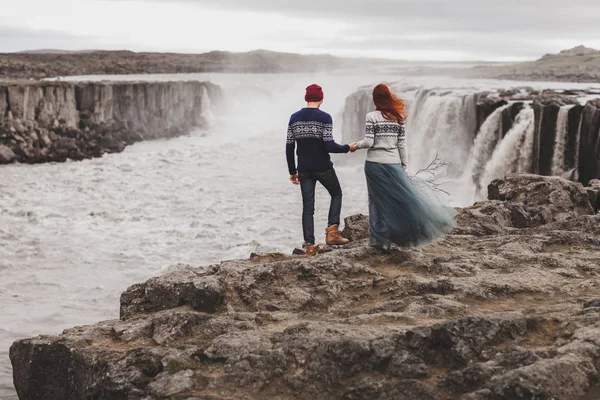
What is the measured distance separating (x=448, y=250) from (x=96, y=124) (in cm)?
3584

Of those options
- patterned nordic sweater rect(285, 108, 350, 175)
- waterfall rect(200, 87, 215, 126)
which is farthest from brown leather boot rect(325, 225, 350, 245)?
waterfall rect(200, 87, 215, 126)

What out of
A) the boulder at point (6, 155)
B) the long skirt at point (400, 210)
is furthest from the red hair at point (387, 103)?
the boulder at point (6, 155)

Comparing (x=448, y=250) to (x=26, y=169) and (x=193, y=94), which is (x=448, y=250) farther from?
(x=193, y=94)

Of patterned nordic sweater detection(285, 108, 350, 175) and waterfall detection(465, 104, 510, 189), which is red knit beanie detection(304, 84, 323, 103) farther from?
waterfall detection(465, 104, 510, 189)

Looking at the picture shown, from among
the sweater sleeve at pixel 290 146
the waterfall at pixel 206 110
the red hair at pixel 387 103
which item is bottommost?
the waterfall at pixel 206 110

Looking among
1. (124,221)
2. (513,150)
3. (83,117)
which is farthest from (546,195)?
(83,117)

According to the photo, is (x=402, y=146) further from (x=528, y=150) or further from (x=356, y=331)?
(x=528, y=150)

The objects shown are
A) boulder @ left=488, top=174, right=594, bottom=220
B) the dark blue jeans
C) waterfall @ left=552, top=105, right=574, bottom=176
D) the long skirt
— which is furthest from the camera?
waterfall @ left=552, top=105, right=574, bottom=176

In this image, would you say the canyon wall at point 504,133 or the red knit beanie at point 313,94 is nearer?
the red knit beanie at point 313,94

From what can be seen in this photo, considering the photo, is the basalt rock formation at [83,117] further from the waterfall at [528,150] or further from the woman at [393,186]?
the woman at [393,186]

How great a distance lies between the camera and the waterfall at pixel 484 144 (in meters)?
26.5

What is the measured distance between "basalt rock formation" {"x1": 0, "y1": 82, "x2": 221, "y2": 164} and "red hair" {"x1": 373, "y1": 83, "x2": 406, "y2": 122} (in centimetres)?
2890

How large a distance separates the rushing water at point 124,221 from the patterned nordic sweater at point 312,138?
4889mm

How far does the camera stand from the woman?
9273 millimetres
